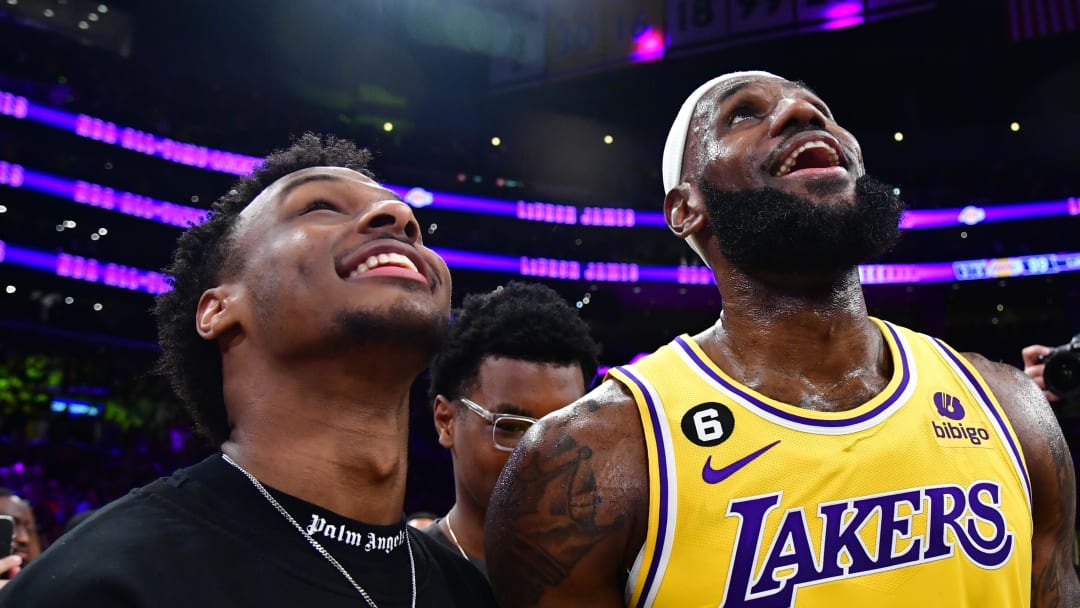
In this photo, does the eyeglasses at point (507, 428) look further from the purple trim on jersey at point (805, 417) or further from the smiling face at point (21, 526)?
the smiling face at point (21, 526)

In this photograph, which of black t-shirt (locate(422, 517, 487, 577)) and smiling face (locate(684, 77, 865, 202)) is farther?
black t-shirt (locate(422, 517, 487, 577))

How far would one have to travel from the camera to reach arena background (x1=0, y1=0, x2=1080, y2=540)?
17938 millimetres

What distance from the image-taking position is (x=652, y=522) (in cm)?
197

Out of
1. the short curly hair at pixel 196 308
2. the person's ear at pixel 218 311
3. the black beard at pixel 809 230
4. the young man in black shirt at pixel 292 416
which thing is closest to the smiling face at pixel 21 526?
the short curly hair at pixel 196 308

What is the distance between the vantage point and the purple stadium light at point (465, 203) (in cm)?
1866

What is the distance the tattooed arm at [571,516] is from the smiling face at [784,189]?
68cm

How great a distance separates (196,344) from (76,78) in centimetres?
2031

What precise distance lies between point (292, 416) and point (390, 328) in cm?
30

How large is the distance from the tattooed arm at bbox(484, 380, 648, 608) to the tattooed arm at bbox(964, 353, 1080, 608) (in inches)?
40.0

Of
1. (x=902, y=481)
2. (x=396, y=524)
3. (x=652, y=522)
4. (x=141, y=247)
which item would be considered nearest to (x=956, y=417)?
(x=902, y=481)

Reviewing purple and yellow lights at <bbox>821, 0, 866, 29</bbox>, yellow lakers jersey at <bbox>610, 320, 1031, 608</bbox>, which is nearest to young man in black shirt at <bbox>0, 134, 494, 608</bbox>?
yellow lakers jersey at <bbox>610, 320, 1031, 608</bbox>

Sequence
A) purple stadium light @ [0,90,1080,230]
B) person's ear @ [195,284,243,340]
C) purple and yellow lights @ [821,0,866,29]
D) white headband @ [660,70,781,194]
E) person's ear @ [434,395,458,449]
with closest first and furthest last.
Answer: person's ear @ [195,284,243,340] < white headband @ [660,70,781,194] < person's ear @ [434,395,458,449] < purple and yellow lights @ [821,0,866,29] < purple stadium light @ [0,90,1080,230]

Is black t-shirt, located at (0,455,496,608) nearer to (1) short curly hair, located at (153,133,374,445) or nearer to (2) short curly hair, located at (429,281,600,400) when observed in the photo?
(1) short curly hair, located at (153,133,374,445)

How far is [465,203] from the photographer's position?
24.4 metres
